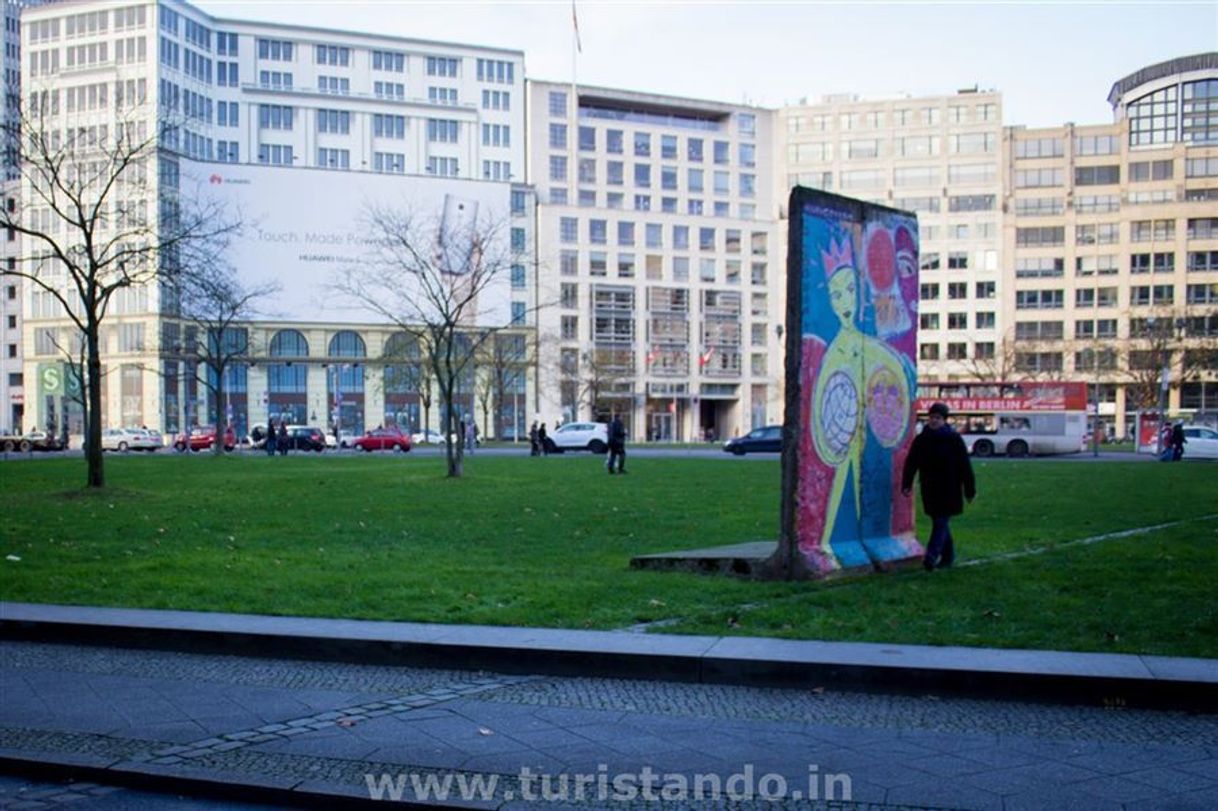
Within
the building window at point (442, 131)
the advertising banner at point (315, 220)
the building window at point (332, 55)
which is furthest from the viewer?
the building window at point (442, 131)

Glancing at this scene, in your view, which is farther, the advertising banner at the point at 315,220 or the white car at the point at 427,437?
the advertising banner at the point at 315,220

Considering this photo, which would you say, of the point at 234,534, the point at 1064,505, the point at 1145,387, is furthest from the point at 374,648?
the point at 1145,387

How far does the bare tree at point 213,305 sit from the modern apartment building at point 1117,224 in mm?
65990

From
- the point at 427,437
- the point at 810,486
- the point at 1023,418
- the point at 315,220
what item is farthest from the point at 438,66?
the point at 810,486

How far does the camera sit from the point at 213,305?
165ft

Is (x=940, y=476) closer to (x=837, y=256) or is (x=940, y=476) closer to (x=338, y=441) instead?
(x=837, y=256)

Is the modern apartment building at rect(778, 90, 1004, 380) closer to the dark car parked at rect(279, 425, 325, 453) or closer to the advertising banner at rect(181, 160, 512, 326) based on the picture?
the advertising banner at rect(181, 160, 512, 326)

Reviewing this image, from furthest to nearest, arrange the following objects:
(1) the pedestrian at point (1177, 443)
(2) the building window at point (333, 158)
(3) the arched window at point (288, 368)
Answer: (2) the building window at point (333, 158), (3) the arched window at point (288, 368), (1) the pedestrian at point (1177, 443)

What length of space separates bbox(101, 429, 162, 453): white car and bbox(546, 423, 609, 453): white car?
28.7 m

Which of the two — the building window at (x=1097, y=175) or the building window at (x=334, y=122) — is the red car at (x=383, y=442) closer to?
the building window at (x=334, y=122)

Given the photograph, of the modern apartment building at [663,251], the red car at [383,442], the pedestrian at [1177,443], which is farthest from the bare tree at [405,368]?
the pedestrian at [1177,443]

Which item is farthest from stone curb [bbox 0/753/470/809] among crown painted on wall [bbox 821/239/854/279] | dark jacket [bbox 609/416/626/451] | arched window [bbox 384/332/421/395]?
arched window [bbox 384/332/421/395]

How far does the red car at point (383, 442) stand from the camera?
68812 mm

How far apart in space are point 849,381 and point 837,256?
1451 mm
